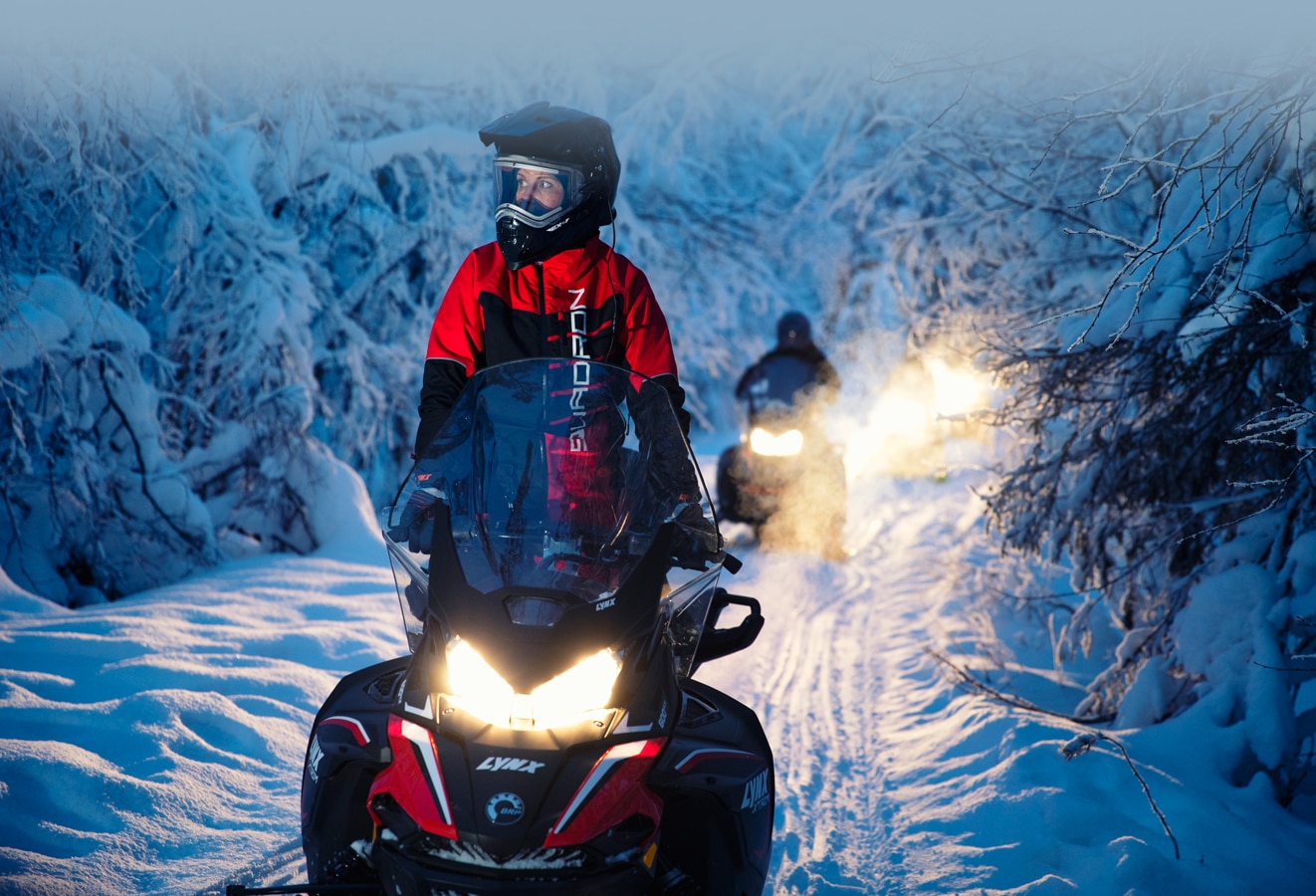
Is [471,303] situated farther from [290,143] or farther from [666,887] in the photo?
[290,143]

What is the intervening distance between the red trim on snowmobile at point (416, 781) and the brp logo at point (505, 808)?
0.08m

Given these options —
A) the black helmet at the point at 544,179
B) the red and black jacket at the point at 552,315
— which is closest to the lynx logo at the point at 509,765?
the red and black jacket at the point at 552,315

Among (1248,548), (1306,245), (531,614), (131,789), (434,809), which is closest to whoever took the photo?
(434,809)

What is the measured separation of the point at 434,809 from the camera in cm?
186

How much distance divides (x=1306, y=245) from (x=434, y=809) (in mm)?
4030

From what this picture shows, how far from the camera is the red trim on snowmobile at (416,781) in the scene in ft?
6.07

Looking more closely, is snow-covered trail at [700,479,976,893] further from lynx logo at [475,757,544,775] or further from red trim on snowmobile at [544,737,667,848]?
lynx logo at [475,757,544,775]

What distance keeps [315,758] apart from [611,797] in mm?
948

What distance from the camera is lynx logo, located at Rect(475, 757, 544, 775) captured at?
1.86 metres

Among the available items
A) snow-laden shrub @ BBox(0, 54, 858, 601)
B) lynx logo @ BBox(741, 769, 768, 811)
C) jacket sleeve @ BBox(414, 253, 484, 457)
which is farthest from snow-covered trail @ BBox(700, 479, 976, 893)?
snow-laden shrub @ BBox(0, 54, 858, 601)

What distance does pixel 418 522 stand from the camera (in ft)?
7.58

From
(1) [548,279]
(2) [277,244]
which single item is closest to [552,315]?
(1) [548,279]

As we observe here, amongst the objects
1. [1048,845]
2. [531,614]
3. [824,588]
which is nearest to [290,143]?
[824,588]

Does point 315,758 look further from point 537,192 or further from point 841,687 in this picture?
point 841,687
